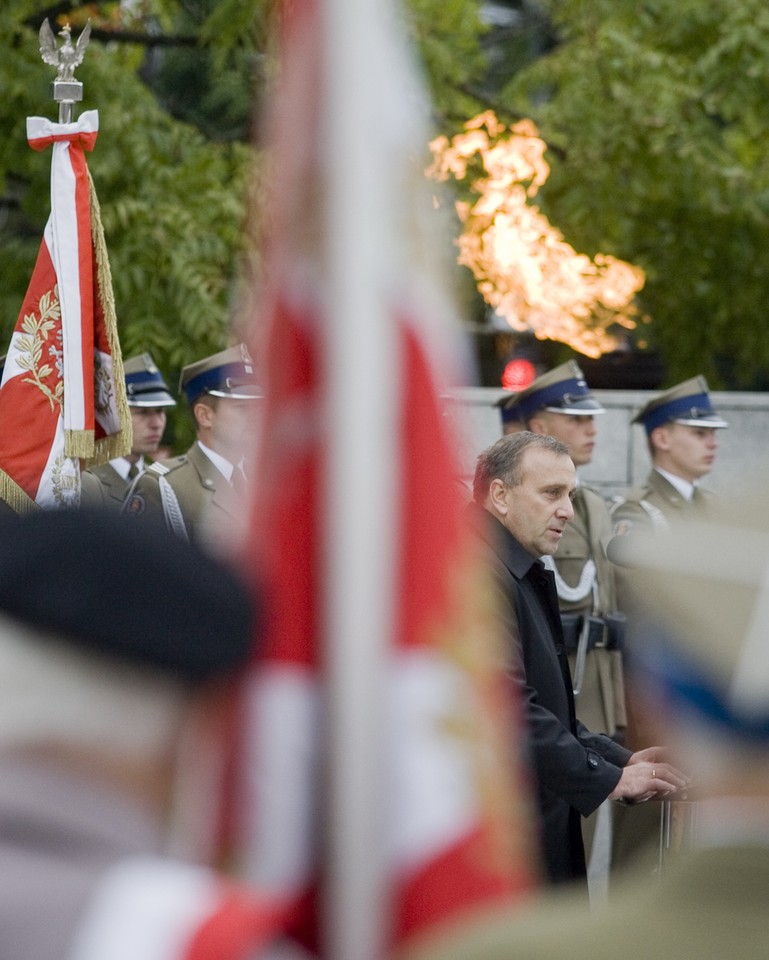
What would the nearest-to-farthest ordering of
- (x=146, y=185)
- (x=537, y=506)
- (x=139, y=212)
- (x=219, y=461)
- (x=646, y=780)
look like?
1. (x=646, y=780)
2. (x=537, y=506)
3. (x=219, y=461)
4. (x=139, y=212)
5. (x=146, y=185)

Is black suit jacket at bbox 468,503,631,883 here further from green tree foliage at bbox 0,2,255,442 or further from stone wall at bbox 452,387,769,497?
stone wall at bbox 452,387,769,497

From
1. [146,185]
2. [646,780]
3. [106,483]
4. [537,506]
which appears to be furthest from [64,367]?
[146,185]

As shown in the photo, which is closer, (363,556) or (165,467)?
(363,556)

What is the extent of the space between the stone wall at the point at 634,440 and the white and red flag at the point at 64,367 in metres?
4.02

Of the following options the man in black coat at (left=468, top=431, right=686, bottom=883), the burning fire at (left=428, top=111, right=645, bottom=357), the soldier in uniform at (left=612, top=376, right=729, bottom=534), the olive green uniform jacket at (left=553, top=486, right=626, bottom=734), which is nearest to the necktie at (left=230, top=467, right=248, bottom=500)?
the man in black coat at (left=468, top=431, right=686, bottom=883)

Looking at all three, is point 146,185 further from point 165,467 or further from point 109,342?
point 109,342

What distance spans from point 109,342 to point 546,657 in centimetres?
158

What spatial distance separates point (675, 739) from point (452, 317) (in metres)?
0.44

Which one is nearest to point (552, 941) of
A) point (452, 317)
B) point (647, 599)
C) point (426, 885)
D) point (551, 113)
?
point (426, 885)

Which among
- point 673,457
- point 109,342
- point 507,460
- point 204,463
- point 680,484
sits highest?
point 109,342

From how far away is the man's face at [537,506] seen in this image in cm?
478

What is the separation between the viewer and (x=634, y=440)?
912 centimetres

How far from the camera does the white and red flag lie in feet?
16.0

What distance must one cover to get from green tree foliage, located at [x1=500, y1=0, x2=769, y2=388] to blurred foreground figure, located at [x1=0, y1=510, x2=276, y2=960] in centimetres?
878
